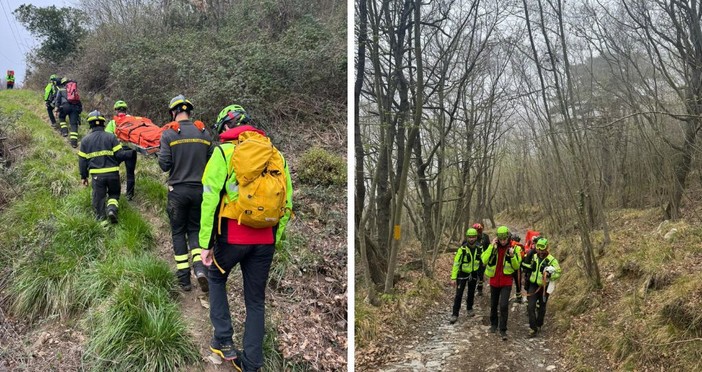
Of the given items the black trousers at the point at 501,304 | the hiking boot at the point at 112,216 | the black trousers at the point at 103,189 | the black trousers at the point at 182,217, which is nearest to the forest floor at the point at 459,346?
the black trousers at the point at 501,304

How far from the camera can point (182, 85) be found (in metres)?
10.8

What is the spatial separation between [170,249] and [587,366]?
5742mm

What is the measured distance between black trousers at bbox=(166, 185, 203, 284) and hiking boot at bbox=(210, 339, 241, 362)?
1.07 metres

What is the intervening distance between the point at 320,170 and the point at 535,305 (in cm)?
435

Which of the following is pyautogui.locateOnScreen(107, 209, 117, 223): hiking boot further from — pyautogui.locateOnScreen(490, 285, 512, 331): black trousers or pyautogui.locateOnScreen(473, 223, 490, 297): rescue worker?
pyautogui.locateOnScreen(473, 223, 490, 297): rescue worker

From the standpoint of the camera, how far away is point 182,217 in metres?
4.77

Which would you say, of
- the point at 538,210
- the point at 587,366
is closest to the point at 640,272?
the point at 587,366

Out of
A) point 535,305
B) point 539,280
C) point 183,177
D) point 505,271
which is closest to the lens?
point 183,177

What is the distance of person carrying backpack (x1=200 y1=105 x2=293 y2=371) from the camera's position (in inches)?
130

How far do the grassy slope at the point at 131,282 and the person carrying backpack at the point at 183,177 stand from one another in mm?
265

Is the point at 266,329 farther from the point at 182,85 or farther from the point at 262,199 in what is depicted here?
the point at 182,85

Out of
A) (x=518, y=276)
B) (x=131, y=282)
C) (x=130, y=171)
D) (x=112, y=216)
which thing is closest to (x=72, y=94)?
(x=130, y=171)

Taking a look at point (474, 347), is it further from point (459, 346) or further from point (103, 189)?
point (103, 189)

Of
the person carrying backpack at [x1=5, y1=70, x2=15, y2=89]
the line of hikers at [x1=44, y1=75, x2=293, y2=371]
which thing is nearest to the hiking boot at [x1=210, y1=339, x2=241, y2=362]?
A: the line of hikers at [x1=44, y1=75, x2=293, y2=371]
